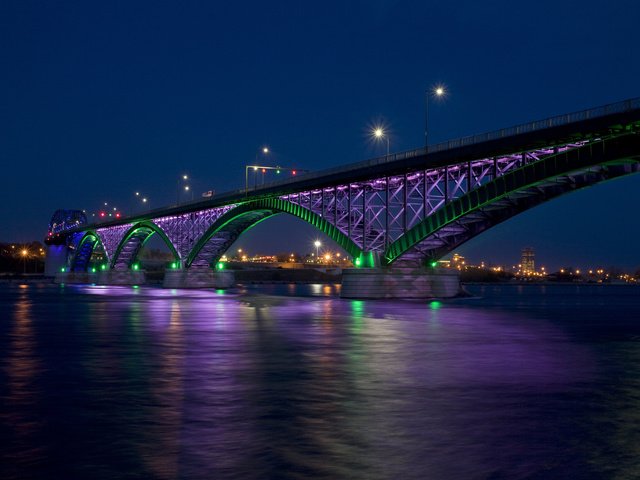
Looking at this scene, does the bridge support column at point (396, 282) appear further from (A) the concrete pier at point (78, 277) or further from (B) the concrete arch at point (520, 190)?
(A) the concrete pier at point (78, 277)

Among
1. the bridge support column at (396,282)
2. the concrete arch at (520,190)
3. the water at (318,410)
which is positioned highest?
the concrete arch at (520,190)

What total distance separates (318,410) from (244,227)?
4067 inches

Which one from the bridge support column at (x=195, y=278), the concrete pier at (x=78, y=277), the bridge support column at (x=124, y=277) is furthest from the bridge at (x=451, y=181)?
the concrete pier at (x=78, y=277)

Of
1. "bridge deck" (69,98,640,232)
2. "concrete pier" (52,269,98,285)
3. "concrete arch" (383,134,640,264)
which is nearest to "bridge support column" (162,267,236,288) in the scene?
"bridge deck" (69,98,640,232)

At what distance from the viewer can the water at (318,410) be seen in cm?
973

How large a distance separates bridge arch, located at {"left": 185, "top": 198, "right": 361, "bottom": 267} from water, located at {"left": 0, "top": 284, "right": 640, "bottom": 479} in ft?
158

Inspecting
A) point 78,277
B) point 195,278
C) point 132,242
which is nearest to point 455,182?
point 195,278

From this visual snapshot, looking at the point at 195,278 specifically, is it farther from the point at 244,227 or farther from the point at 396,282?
the point at 396,282

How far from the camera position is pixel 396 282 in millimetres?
71625

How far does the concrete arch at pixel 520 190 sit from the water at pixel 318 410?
24931mm

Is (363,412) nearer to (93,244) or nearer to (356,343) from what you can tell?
(356,343)

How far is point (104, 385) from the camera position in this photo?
1669 centimetres

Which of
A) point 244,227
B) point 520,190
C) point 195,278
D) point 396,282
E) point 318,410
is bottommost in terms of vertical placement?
point 318,410

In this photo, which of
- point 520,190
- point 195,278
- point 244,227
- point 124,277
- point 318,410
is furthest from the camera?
point 124,277
